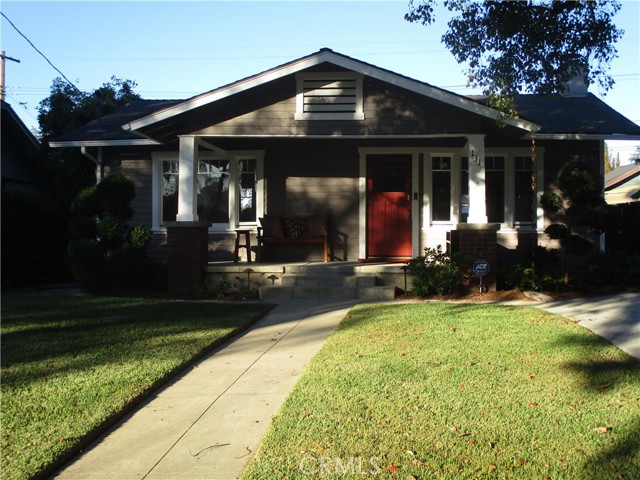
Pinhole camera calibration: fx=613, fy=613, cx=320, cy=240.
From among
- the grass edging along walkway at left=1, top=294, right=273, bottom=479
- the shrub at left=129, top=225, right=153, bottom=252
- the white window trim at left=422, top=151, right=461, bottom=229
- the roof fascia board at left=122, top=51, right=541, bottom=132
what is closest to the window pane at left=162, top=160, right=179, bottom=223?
the shrub at left=129, top=225, right=153, bottom=252

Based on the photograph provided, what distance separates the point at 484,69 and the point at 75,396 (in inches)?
317

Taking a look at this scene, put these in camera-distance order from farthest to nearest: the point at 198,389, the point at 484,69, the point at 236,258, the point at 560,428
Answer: the point at 236,258, the point at 484,69, the point at 198,389, the point at 560,428

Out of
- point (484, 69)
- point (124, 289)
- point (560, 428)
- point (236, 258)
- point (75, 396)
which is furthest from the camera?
point (236, 258)

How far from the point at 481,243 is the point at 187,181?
527cm

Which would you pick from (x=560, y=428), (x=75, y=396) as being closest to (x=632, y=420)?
(x=560, y=428)

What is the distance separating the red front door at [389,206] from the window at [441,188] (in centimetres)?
54

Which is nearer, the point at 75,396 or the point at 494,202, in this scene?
the point at 75,396

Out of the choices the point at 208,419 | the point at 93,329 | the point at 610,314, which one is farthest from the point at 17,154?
the point at 610,314

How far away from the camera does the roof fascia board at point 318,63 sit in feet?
34.2

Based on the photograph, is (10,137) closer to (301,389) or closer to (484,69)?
(484,69)

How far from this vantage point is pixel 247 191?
13383mm

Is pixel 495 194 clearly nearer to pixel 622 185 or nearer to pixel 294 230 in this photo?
pixel 294 230

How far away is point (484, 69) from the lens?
1006 centimetres

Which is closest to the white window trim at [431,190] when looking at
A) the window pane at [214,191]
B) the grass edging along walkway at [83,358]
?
the window pane at [214,191]
